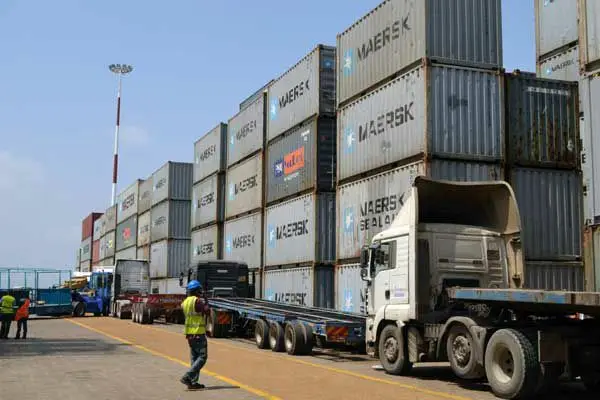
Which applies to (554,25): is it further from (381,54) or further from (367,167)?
(367,167)

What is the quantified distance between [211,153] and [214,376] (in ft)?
78.4

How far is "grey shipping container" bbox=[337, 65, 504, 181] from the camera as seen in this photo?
16.1 m

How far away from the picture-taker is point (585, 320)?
989 centimetres

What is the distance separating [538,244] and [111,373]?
1024 cm

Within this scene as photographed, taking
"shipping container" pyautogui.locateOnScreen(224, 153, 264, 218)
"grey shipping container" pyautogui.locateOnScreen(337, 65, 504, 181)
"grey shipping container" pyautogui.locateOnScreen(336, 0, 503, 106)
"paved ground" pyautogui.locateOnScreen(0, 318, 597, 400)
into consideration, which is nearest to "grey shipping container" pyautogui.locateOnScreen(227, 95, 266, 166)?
"shipping container" pyautogui.locateOnScreen(224, 153, 264, 218)

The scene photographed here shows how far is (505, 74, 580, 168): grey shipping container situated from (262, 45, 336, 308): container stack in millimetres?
6791

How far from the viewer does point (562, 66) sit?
2025 cm

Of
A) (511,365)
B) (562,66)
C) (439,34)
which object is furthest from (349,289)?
(511,365)

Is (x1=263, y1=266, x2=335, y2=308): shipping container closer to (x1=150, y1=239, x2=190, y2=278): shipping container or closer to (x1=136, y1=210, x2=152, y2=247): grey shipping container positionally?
(x1=150, y1=239, x2=190, y2=278): shipping container

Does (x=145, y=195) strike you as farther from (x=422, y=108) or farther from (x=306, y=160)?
(x=422, y=108)

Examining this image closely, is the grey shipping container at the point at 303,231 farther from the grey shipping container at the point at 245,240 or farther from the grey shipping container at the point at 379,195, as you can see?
the grey shipping container at the point at 379,195

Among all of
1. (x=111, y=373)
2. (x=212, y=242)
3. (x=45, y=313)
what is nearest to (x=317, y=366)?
(x=111, y=373)

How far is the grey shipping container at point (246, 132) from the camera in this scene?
27.8 m

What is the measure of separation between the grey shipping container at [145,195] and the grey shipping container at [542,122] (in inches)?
1331
